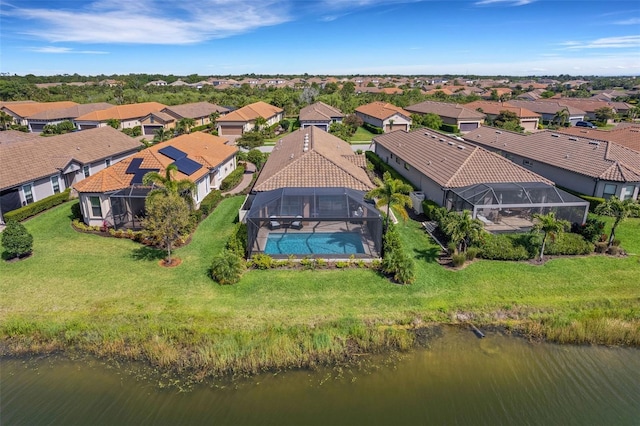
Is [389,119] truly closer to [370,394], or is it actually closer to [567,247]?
[567,247]

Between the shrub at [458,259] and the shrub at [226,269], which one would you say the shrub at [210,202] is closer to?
the shrub at [226,269]

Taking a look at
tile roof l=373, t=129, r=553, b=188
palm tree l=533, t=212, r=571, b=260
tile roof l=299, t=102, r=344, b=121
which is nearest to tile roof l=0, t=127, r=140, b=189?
tile roof l=373, t=129, r=553, b=188

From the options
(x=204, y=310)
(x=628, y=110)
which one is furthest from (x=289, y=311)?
(x=628, y=110)

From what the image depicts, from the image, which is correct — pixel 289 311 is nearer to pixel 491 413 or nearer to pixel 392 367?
pixel 392 367

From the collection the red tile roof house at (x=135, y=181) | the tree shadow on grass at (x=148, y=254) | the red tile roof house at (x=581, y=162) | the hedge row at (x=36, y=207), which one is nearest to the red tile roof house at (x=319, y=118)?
the red tile roof house at (x=581, y=162)

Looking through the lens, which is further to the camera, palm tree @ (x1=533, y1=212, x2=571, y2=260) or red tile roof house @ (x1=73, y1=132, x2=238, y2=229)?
red tile roof house @ (x1=73, y1=132, x2=238, y2=229)

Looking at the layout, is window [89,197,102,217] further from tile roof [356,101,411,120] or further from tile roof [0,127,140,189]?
tile roof [356,101,411,120]
